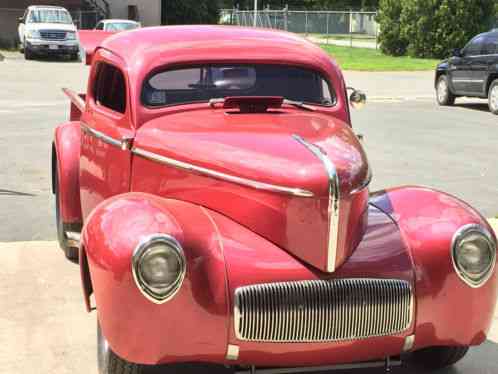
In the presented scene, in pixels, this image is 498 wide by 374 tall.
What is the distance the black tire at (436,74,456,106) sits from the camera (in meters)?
19.4

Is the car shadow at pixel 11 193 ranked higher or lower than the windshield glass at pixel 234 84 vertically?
lower

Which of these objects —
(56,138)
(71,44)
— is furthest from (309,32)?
(56,138)

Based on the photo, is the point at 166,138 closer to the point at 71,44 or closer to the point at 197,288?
the point at 197,288

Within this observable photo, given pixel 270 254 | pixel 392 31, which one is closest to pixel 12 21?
pixel 392 31

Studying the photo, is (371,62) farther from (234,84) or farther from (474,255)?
(474,255)

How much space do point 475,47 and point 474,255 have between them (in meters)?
15.5

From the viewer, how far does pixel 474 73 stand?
60.6ft

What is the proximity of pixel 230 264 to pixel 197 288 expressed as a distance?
19 centimetres

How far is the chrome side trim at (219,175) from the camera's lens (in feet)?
13.2

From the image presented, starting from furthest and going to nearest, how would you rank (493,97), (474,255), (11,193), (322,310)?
(493,97) → (11,193) → (474,255) → (322,310)

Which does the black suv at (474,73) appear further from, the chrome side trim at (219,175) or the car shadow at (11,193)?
the chrome side trim at (219,175)

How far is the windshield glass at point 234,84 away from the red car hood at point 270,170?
0.27 metres

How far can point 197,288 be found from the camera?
3812 mm

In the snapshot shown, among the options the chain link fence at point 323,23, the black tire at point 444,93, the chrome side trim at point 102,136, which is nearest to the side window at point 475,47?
the black tire at point 444,93
